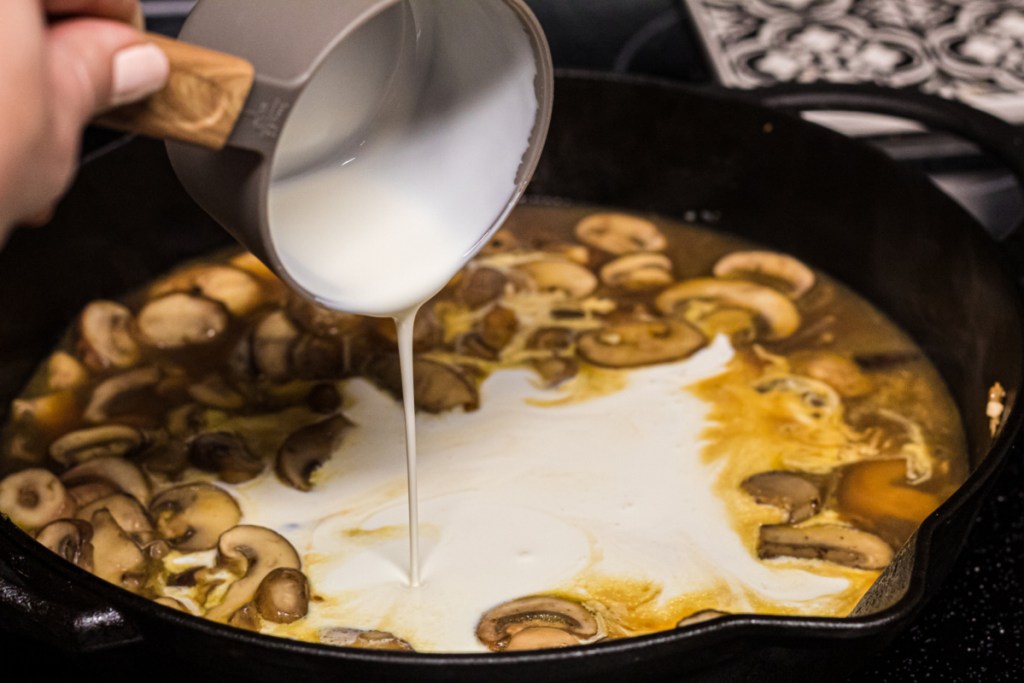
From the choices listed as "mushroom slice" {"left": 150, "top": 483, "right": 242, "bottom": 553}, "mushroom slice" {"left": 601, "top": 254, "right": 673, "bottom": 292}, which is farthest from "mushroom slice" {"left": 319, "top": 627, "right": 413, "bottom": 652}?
"mushroom slice" {"left": 601, "top": 254, "right": 673, "bottom": 292}

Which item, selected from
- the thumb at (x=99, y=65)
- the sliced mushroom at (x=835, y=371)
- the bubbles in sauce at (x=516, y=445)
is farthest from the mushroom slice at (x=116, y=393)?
the sliced mushroom at (x=835, y=371)

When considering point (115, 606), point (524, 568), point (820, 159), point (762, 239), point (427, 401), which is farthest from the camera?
point (762, 239)

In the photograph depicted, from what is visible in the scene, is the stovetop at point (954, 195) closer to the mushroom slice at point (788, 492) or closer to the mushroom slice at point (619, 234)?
the mushroom slice at point (788, 492)

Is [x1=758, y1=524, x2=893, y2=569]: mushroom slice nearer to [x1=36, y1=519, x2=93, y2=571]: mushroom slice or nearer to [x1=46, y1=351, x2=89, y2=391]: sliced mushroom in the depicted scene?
[x1=36, y1=519, x2=93, y2=571]: mushroom slice

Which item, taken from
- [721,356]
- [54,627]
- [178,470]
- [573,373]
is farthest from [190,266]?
[54,627]

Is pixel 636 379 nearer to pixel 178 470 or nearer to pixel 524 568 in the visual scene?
pixel 524 568

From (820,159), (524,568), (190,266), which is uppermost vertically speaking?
(820,159)
